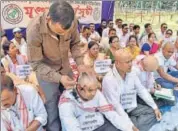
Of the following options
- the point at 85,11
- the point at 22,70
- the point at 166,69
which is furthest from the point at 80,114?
the point at 85,11

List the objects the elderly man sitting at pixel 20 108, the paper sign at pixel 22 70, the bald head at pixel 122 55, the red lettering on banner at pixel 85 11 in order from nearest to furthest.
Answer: the elderly man sitting at pixel 20 108, the bald head at pixel 122 55, the paper sign at pixel 22 70, the red lettering on banner at pixel 85 11

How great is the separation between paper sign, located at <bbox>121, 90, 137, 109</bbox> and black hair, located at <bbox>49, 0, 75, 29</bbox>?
2.80ft

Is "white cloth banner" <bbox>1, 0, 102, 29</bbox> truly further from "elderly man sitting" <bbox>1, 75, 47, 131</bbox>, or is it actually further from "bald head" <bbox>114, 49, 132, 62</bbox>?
"elderly man sitting" <bbox>1, 75, 47, 131</bbox>

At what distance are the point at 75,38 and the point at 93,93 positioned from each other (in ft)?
0.98

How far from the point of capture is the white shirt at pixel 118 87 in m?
1.81

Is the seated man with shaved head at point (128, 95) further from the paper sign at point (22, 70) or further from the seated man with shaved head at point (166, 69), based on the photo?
the paper sign at point (22, 70)

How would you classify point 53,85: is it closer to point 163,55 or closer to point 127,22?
point 163,55

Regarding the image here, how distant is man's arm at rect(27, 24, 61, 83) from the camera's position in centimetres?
137

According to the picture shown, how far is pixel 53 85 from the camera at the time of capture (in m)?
1.57

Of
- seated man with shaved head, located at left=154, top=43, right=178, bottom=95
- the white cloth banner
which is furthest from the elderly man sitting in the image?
the white cloth banner

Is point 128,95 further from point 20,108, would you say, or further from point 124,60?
point 20,108

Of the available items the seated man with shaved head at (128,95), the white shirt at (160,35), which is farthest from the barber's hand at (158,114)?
the white shirt at (160,35)

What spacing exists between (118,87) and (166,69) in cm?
115

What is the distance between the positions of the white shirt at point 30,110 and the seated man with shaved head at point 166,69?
1.32 metres
